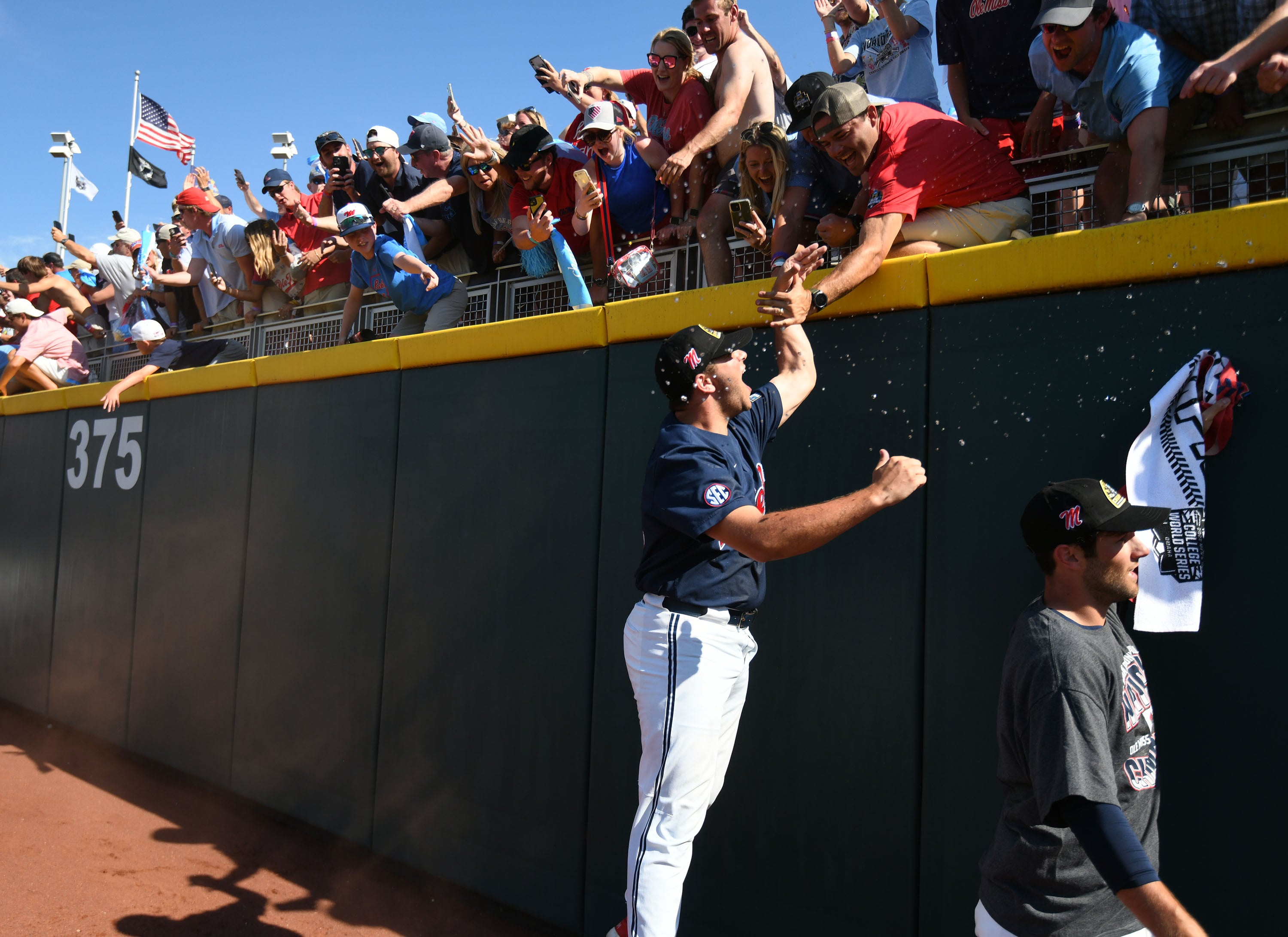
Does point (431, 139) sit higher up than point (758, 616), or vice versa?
point (431, 139)

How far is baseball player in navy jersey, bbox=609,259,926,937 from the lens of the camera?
2750mm

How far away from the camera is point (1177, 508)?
2.59m

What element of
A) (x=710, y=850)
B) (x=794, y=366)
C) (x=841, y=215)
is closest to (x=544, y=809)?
(x=710, y=850)

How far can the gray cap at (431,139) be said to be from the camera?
246 inches

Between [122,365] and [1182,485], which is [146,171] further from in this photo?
[1182,485]

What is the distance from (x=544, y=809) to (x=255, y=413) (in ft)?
11.7

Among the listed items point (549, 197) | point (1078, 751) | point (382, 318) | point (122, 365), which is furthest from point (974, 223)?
point (122, 365)

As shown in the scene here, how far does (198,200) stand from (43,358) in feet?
8.27

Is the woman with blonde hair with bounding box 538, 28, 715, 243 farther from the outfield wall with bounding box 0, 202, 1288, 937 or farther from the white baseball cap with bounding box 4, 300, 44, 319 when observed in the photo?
the white baseball cap with bounding box 4, 300, 44, 319

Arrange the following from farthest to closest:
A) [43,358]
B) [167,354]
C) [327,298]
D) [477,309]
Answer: [43,358] → [167,354] → [327,298] → [477,309]

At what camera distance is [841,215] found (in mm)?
3863

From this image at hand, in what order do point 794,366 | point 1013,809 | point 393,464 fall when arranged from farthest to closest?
point 393,464 < point 794,366 < point 1013,809

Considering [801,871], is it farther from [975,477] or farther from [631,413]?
[631,413]

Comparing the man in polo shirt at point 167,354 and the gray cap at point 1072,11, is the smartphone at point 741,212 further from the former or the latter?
the man in polo shirt at point 167,354
